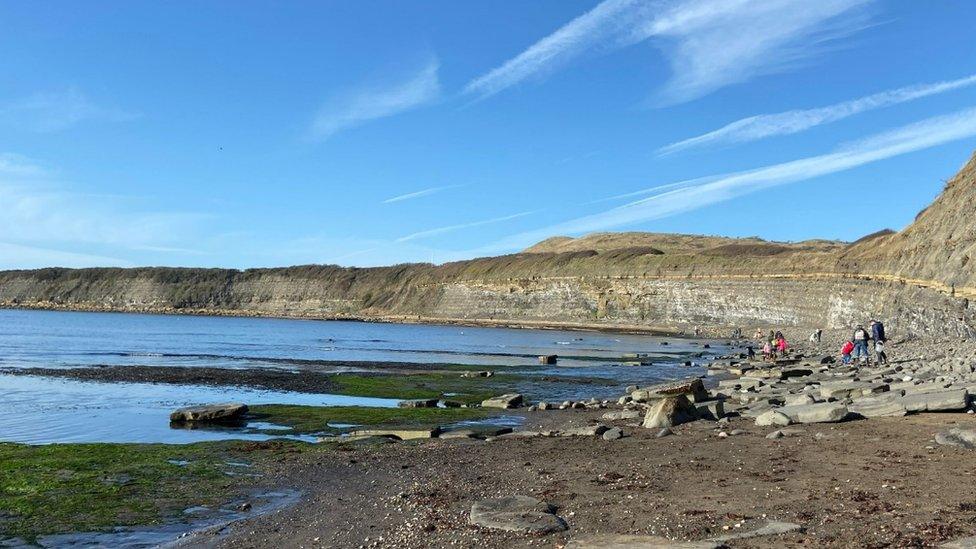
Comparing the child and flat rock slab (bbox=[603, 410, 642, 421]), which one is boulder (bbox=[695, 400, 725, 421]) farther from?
the child

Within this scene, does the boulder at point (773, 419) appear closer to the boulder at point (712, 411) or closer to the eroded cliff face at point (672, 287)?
the boulder at point (712, 411)

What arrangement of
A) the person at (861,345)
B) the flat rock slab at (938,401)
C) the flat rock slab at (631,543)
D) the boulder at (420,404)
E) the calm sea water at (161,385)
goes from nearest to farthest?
the flat rock slab at (631,543), the flat rock slab at (938,401), the calm sea water at (161,385), the boulder at (420,404), the person at (861,345)

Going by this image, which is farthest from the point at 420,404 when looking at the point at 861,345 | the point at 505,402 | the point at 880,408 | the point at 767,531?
the point at 861,345

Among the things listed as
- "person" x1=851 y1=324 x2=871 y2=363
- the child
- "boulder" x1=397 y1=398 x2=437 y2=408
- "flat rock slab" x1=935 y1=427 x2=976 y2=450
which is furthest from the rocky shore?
the child

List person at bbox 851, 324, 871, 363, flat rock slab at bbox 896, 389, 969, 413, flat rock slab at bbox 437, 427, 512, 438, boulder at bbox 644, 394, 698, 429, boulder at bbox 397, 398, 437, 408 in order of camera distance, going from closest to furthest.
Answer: flat rock slab at bbox 896, 389, 969, 413
boulder at bbox 644, 394, 698, 429
flat rock slab at bbox 437, 427, 512, 438
boulder at bbox 397, 398, 437, 408
person at bbox 851, 324, 871, 363

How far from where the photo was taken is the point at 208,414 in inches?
828

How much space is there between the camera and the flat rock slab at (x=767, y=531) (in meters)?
8.05

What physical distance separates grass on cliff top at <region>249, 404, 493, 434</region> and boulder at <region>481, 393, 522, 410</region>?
923 millimetres

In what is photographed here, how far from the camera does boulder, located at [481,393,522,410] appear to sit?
25.4 meters

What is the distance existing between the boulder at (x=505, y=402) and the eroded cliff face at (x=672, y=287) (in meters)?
27.1

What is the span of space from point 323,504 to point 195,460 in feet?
17.2

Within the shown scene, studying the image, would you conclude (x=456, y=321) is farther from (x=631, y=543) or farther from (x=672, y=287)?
(x=631, y=543)

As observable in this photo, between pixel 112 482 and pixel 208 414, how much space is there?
7.51m

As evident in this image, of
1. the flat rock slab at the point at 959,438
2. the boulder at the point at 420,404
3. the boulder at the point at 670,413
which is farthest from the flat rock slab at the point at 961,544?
the boulder at the point at 420,404
